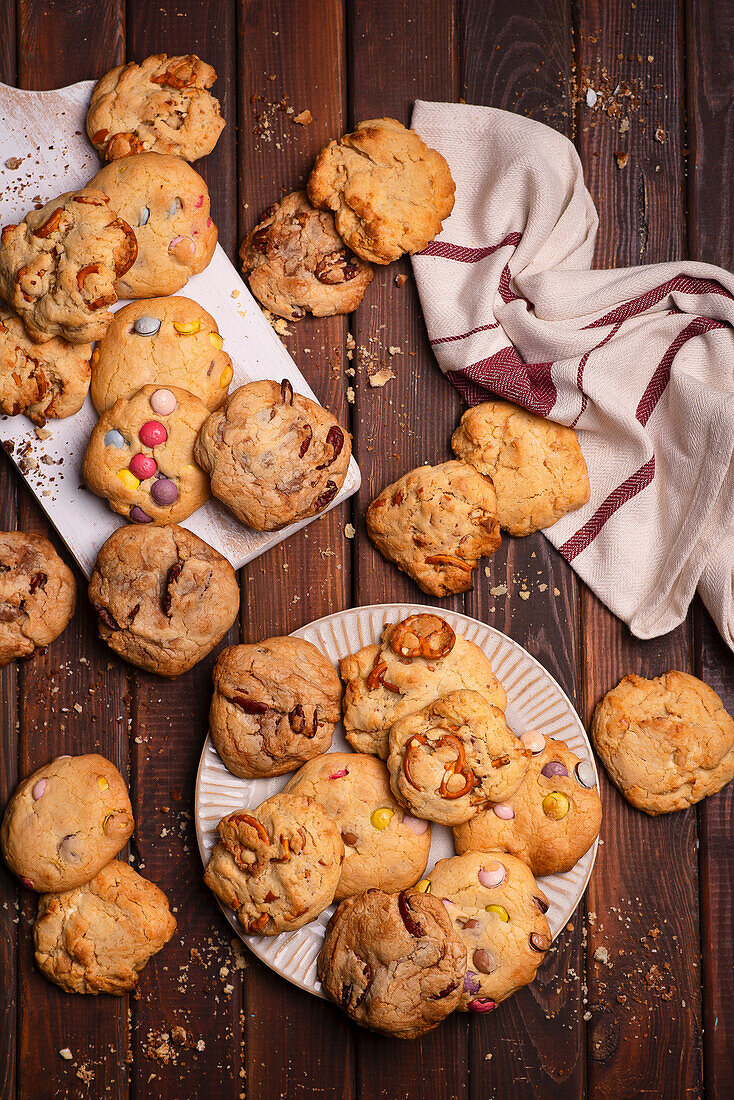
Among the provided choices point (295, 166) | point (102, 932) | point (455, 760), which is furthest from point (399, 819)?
point (295, 166)

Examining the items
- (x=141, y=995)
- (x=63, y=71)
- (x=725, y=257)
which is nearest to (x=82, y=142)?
(x=63, y=71)

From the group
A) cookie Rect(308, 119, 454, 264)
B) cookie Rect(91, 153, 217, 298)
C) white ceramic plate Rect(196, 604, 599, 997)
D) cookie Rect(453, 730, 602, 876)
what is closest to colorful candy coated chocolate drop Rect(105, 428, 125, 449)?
cookie Rect(91, 153, 217, 298)

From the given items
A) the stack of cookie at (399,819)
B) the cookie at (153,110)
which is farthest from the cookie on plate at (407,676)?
the cookie at (153,110)

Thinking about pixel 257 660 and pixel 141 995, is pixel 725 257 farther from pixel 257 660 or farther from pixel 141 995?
pixel 141 995

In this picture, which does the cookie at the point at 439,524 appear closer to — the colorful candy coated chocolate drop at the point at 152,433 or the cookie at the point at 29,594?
the colorful candy coated chocolate drop at the point at 152,433

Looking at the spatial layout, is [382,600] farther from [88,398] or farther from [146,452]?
[88,398]

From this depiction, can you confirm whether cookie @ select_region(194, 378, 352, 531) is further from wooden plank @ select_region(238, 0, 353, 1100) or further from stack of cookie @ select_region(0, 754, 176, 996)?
stack of cookie @ select_region(0, 754, 176, 996)
